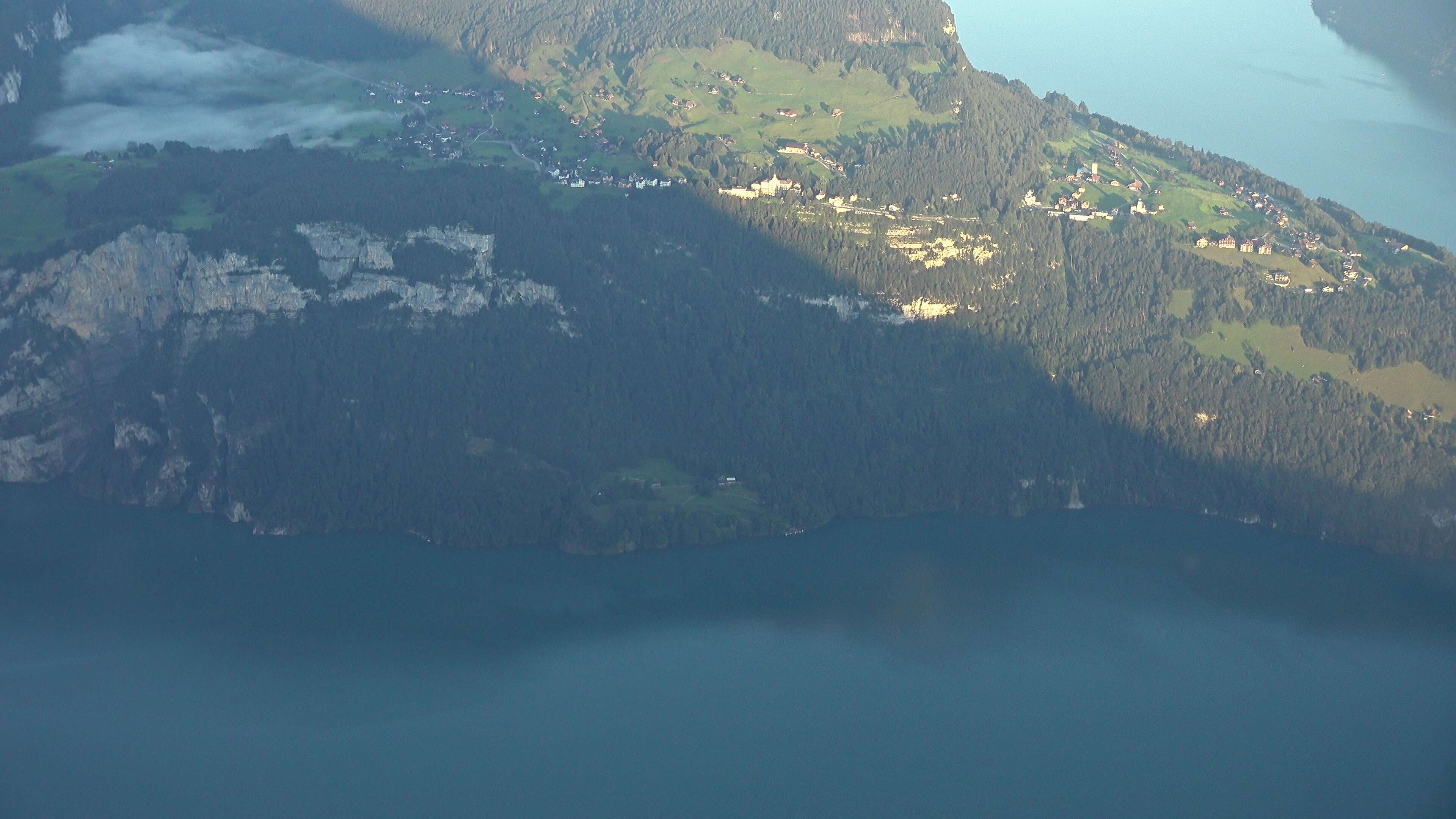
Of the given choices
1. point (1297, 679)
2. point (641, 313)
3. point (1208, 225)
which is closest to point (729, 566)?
point (641, 313)

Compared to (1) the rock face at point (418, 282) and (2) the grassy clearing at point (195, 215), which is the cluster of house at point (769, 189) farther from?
(2) the grassy clearing at point (195, 215)

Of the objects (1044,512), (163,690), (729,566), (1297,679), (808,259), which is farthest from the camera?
(808,259)

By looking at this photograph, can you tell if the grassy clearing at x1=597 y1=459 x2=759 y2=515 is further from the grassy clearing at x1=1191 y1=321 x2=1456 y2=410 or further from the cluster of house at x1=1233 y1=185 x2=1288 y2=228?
the cluster of house at x1=1233 y1=185 x2=1288 y2=228

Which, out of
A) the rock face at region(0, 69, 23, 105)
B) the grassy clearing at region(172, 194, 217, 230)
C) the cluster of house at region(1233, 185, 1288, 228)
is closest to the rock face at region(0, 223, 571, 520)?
the grassy clearing at region(172, 194, 217, 230)

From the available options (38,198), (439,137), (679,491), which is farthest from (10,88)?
(679,491)

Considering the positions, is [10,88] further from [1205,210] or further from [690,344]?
[1205,210]

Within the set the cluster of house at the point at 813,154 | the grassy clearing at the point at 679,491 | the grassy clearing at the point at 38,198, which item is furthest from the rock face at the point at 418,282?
the cluster of house at the point at 813,154

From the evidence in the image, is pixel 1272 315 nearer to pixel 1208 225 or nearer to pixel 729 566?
pixel 1208 225
